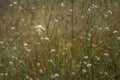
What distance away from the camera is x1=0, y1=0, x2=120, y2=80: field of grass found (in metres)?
3.03

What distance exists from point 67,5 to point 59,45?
57.4 inches

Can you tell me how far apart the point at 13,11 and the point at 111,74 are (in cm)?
241

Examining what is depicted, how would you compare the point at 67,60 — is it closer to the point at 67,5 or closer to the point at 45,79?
the point at 45,79

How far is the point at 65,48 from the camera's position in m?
3.06

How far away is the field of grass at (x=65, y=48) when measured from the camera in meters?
3.03

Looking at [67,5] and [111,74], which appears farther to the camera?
[67,5]

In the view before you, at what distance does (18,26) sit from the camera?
14.8 ft

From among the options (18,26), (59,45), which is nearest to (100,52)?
(59,45)

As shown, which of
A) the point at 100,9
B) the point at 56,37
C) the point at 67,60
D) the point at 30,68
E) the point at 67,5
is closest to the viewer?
the point at 67,60

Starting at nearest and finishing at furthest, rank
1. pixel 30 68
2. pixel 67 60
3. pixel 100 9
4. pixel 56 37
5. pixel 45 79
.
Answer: pixel 45 79, pixel 67 60, pixel 30 68, pixel 56 37, pixel 100 9

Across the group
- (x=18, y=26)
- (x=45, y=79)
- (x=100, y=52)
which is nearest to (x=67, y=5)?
(x=18, y=26)

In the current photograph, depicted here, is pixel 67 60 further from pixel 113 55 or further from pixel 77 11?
pixel 77 11

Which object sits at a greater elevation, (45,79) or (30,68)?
(45,79)

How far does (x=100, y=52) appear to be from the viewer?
3.48 meters
